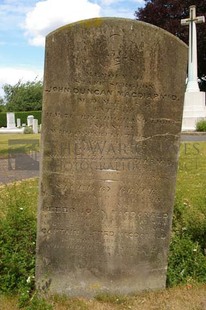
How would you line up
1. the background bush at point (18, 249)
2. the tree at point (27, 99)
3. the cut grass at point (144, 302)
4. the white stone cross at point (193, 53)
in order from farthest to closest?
1. the tree at point (27, 99)
2. the white stone cross at point (193, 53)
3. the background bush at point (18, 249)
4. the cut grass at point (144, 302)

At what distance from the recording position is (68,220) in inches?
133

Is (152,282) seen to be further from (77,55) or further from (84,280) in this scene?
(77,55)

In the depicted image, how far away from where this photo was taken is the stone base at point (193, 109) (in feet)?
75.0

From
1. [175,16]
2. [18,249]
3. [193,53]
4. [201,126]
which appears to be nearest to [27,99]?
[175,16]

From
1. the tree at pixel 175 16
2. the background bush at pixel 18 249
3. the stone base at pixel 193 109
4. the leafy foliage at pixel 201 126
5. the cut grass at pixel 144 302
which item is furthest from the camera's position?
the tree at pixel 175 16

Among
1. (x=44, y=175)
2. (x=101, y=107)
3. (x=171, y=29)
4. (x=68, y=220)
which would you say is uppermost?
(x=171, y=29)

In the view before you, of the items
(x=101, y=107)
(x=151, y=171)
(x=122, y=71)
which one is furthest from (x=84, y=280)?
(x=122, y=71)

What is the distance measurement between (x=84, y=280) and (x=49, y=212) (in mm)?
718

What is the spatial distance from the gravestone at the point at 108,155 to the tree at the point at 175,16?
32584 millimetres

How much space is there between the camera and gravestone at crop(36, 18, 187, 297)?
3.14 meters

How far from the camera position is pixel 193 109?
2342 cm

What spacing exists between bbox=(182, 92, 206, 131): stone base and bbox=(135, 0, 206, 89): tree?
12.0 m

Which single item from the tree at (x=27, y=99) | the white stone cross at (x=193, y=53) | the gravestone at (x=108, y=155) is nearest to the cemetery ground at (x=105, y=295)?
the gravestone at (x=108, y=155)

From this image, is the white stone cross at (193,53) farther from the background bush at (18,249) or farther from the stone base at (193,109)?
the background bush at (18,249)
